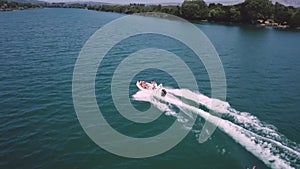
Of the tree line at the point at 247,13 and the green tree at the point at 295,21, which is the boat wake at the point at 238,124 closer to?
the green tree at the point at 295,21

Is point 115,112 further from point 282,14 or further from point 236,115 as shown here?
point 282,14

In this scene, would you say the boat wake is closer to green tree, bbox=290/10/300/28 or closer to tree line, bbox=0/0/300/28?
green tree, bbox=290/10/300/28

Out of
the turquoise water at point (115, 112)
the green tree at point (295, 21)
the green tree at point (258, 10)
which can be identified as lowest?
the turquoise water at point (115, 112)

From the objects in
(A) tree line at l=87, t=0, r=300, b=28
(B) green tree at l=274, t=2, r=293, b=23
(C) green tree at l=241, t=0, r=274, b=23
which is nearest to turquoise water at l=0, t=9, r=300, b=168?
(B) green tree at l=274, t=2, r=293, b=23

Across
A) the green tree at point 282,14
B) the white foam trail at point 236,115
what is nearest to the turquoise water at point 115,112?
the white foam trail at point 236,115

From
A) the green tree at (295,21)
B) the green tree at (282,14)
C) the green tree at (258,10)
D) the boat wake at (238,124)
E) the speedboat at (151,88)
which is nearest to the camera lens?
the boat wake at (238,124)

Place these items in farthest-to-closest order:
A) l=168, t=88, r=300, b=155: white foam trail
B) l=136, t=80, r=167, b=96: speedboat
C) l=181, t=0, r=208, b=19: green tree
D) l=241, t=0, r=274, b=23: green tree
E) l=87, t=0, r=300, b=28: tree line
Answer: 1. l=181, t=0, r=208, b=19: green tree
2. l=241, t=0, r=274, b=23: green tree
3. l=87, t=0, r=300, b=28: tree line
4. l=136, t=80, r=167, b=96: speedboat
5. l=168, t=88, r=300, b=155: white foam trail

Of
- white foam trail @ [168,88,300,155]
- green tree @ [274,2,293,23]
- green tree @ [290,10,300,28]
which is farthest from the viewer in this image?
green tree @ [274,2,293,23]

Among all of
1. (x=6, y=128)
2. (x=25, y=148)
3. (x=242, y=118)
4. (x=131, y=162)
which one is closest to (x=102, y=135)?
(x=131, y=162)
